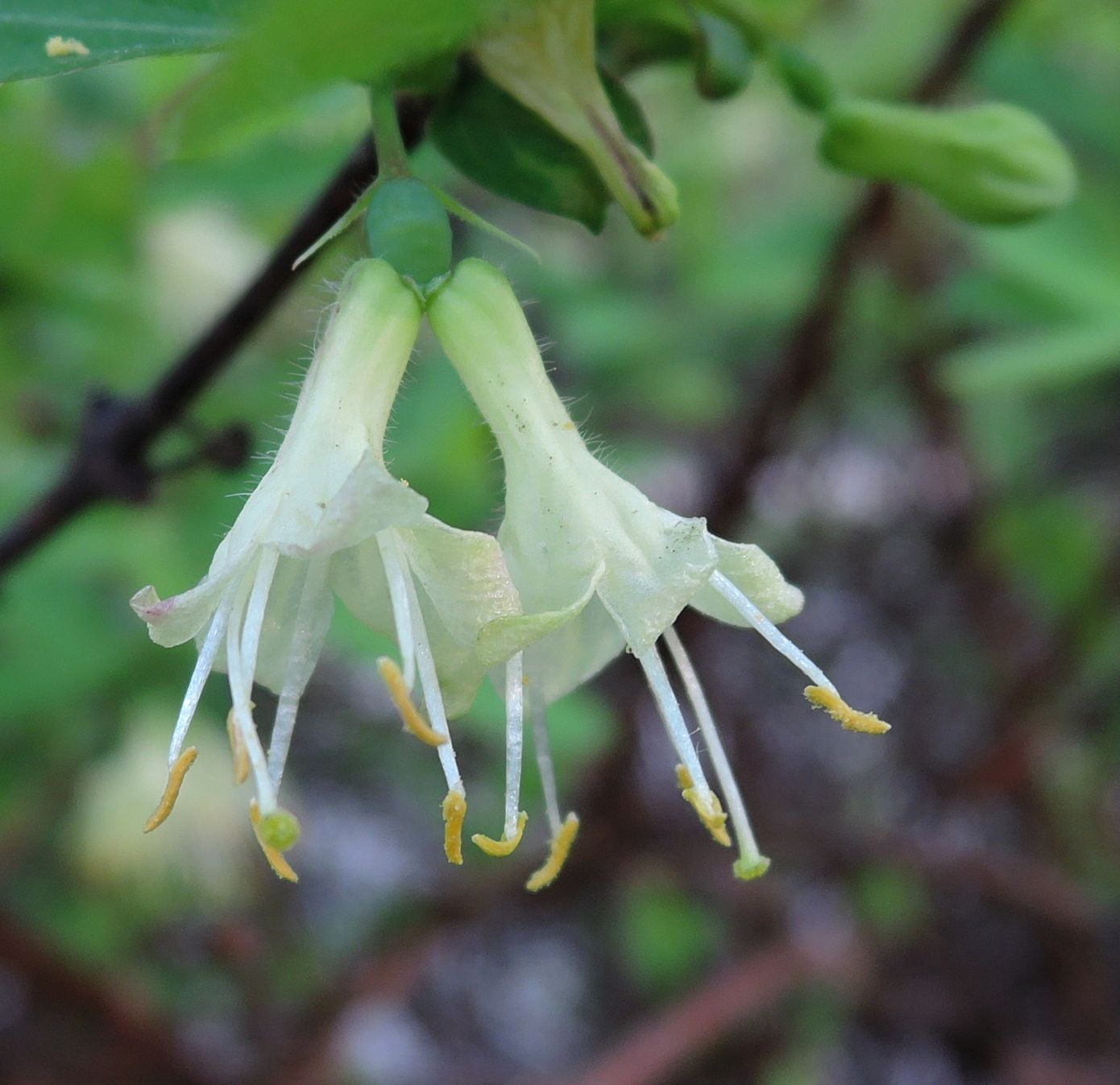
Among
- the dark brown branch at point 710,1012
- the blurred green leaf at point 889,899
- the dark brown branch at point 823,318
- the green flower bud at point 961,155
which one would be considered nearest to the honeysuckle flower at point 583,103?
the green flower bud at point 961,155

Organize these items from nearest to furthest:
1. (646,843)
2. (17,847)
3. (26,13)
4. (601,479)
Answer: (26,13), (601,479), (17,847), (646,843)

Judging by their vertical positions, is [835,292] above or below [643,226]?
below

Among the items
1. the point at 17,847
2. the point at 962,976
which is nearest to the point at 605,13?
the point at 17,847

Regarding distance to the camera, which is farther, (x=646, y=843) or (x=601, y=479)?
(x=646, y=843)

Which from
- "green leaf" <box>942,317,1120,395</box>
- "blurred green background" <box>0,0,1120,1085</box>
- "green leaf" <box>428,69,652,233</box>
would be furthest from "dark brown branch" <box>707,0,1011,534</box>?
"green leaf" <box>428,69,652,233</box>

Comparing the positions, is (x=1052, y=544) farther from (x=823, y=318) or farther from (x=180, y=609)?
(x=180, y=609)

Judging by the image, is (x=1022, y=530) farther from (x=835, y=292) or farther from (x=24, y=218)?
(x=24, y=218)
